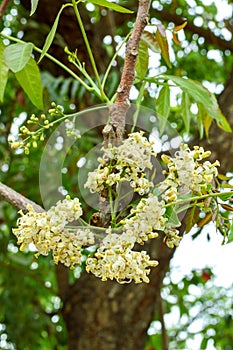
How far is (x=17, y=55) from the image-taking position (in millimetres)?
675

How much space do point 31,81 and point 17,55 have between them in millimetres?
113

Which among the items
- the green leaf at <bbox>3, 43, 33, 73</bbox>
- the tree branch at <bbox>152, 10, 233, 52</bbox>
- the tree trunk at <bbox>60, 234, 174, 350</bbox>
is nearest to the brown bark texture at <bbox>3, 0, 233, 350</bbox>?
the tree trunk at <bbox>60, 234, 174, 350</bbox>

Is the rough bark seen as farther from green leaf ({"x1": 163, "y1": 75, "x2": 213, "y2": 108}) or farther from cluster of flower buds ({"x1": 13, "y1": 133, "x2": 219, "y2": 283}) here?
cluster of flower buds ({"x1": 13, "y1": 133, "x2": 219, "y2": 283})

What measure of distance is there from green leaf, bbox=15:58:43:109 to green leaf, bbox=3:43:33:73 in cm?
8

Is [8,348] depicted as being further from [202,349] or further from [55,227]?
[55,227]

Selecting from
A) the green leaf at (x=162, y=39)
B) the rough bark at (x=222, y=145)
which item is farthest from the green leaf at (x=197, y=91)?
the rough bark at (x=222, y=145)

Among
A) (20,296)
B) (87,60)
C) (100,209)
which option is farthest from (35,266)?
(100,209)

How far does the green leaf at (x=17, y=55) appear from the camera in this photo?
0.66 m

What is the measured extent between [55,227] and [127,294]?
1.10 meters

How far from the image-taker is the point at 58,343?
1995 millimetres

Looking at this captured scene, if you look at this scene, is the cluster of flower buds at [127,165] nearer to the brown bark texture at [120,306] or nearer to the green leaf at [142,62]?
the green leaf at [142,62]

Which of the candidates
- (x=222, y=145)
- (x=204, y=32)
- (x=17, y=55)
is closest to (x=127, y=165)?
(x=17, y=55)

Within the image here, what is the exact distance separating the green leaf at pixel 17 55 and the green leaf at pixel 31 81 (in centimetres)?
8

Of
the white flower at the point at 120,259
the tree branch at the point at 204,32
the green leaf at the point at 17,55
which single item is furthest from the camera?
the tree branch at the point at 204,32
